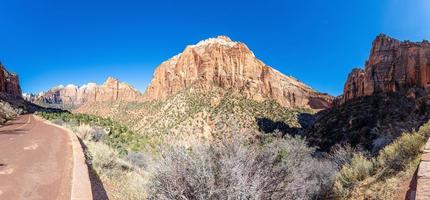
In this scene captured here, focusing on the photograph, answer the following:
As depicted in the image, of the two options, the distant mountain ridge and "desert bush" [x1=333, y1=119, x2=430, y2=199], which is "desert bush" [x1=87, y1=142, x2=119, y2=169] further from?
the distant mountain ridge

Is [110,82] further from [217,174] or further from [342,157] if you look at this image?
[217,174]

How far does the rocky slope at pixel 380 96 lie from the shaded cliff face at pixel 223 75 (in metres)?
28.4

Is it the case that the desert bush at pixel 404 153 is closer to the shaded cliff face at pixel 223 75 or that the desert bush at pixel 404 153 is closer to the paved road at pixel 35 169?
the paved road at pixel 35 169

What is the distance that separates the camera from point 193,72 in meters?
107

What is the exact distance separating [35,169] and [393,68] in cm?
7049

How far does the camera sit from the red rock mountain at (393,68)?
6353 centimetres

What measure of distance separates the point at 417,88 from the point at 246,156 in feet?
205

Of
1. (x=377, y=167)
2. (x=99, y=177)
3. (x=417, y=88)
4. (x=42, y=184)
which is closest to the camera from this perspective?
(x=42, y=184)

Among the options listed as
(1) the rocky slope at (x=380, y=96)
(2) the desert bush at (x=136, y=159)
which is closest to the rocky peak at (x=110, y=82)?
(1) the rocky slope at (x=380, y=96)

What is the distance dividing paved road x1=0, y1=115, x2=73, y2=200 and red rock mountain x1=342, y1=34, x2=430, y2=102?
61.2m

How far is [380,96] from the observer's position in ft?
200

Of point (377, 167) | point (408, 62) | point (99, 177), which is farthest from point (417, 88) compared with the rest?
point (99, 177)

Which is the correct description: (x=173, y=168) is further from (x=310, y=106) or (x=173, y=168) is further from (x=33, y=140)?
(x=310, y=106)

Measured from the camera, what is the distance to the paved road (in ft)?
23.2
